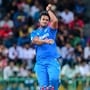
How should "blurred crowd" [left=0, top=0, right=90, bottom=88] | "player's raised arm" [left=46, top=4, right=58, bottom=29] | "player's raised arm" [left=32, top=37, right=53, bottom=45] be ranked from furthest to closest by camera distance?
"blurred crowd" [left=0, top=0, right=90, bottom=88]
"player's raised arm" [left=46, top=4, right=58, bottom=29]
"player's raised arm" [left=32, top=37, right=53, bottom=45]

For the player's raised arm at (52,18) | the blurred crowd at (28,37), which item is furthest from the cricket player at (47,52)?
the blurred crowd at (28,37)

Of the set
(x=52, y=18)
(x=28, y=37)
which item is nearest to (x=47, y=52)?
(x=52, y=18)

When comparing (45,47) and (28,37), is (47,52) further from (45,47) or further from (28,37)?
(28,37)

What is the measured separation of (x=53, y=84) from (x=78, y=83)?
4.43 metres

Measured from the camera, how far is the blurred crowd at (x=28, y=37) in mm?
18016

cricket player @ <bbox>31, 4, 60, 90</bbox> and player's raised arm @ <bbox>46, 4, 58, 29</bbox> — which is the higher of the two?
player's raised arm @ <bbox>46, 4, 58, 29</bbox>

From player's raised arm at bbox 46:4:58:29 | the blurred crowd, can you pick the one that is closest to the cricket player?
player's raised arm at bbox 46:4:58:29

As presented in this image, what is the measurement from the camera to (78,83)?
15781mm

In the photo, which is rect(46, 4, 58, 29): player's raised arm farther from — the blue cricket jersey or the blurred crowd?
the blurred crowd

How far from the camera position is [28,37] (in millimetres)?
19344

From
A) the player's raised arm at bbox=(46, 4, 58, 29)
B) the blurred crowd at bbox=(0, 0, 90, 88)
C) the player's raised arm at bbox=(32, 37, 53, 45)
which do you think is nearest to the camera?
the player's raised arm at bbox=(32, 37, 53, 45)

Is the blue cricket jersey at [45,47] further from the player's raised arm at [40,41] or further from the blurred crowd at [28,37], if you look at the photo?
the blurred crowd at [28,37]

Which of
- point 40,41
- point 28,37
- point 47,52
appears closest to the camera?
point 40,41

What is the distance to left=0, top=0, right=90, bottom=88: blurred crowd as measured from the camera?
18016 millimetres
